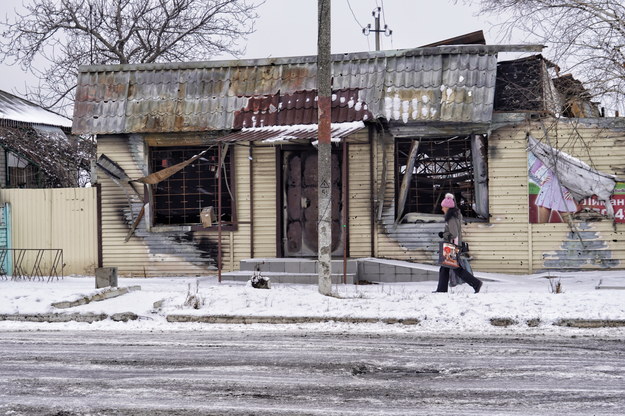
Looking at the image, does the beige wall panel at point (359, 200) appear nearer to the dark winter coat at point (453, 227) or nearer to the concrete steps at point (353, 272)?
the concrete steps at point (353, 272)

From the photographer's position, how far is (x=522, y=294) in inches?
438

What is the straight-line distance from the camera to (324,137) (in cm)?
1196

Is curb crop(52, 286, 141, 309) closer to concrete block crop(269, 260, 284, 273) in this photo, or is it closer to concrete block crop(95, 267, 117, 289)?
concrete block crop(95, 267, 117, 289)

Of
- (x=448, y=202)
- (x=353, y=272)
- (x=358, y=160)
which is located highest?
(x=358, y=160)

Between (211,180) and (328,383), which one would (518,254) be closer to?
(211,180)

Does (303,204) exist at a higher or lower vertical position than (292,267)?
higher

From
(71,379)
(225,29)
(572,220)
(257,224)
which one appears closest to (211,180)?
(257,224)

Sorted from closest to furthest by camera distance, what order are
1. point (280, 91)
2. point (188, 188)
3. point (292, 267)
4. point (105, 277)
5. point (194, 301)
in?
point (194, 301)
point (105, 277)
point (292, 267)
point (280, 91)
point (188, 188)

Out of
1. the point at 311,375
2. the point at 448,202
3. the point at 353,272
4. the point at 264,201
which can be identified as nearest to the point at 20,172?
the point at 264,201

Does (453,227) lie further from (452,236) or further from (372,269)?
(372,269)

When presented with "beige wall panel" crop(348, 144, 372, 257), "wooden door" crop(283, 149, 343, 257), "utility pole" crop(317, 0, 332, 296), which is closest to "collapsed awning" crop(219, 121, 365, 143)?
"beige wall panel" crop(348, 144, 372, 257)

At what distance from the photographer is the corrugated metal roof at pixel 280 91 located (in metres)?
15.2

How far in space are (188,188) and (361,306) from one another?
745 cm

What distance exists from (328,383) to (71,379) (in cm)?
243
